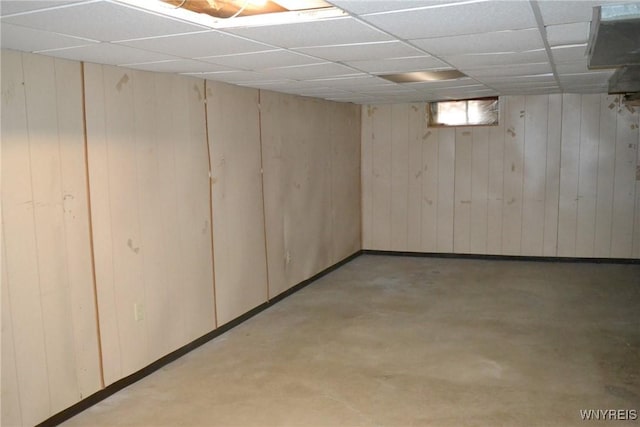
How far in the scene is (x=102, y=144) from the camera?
3336mm

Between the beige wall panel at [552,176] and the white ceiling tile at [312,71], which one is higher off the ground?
the white ceiling tile at [312,71]

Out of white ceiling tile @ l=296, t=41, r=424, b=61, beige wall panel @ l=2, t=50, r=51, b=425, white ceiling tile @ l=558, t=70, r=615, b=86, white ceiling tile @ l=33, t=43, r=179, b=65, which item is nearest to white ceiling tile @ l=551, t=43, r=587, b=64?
white ceiling tile @ l=296, t=41, r=424, b=61

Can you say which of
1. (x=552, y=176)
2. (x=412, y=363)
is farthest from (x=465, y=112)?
(x=412, y=363)

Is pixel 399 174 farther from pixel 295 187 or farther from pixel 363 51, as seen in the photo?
pixel 363 51

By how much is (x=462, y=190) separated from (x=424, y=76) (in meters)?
3.18

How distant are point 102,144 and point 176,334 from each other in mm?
1516

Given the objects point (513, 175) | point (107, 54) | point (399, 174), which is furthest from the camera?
point (399, 174)

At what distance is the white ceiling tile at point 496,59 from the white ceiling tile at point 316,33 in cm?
91

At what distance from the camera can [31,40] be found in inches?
100

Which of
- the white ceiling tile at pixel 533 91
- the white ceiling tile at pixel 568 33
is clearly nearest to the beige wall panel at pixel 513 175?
the white ceiling tile at pixel 533 91

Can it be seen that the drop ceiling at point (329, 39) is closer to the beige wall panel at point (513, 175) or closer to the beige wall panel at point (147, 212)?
the beige wall panel at point (147, 212)

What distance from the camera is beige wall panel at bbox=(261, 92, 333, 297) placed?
5.30 m

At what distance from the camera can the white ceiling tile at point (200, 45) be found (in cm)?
263

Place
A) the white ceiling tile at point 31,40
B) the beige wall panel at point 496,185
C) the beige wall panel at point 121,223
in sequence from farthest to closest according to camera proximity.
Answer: the beige wall panel at point 496,185 → the beige wall panel at point 121,223 → the white ceiling tile at point 31,40
